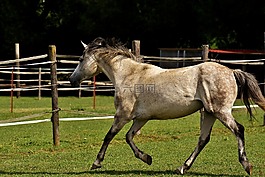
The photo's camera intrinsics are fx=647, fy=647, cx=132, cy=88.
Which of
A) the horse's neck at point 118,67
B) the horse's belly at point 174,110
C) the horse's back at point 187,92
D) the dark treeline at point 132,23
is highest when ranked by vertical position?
the dark treeline at point 132,23

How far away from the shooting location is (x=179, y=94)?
8273 mm

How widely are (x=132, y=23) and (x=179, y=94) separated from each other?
26064 millimetres

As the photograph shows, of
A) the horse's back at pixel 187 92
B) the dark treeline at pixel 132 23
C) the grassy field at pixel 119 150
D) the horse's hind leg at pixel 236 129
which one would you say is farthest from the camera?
the dark treeline at pixel 132 23

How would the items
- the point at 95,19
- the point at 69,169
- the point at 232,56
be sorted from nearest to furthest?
the point at 69,169, the point at 232,56, the point at 95,19

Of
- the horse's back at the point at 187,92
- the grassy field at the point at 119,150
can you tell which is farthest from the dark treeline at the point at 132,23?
the horse's back at the point at 187,92

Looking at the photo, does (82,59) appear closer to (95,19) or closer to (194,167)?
(194,167)

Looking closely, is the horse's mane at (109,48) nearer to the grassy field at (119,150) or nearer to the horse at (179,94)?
the horse at (179,94)

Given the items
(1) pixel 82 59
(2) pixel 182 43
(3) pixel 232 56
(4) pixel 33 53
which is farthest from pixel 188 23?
(1) pixel 82 59

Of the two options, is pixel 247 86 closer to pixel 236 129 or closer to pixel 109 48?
pixel 236 129

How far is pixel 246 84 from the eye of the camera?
8461 mm

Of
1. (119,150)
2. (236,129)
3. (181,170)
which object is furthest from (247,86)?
(119,150)

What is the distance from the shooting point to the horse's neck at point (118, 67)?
8930 mm

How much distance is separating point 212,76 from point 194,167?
1.51 meters

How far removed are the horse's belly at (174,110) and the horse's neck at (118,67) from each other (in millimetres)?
758
